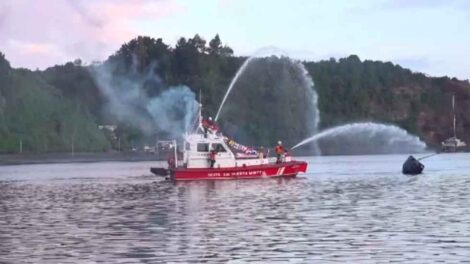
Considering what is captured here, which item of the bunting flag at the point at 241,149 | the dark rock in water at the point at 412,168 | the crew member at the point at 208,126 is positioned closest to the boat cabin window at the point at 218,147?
the bunting flag at the point at 241,149

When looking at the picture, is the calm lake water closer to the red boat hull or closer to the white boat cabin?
the red boat hull

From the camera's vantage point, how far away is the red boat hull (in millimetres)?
88250

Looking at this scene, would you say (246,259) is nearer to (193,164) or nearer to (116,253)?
(116,253)

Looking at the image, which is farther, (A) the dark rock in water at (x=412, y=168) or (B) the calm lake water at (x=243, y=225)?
(A) the dark rock in water at (x=412, y=168)

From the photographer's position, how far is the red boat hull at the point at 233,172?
290 ft

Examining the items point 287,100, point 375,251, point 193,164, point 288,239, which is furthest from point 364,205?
point 287,100

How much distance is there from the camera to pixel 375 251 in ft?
125

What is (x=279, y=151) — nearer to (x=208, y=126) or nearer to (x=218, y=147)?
(x=218, y=147)

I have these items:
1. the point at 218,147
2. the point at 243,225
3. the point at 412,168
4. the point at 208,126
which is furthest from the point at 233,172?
the point at 243,225

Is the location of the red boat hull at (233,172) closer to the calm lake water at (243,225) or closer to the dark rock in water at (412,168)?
the calm lake water at (243,225)

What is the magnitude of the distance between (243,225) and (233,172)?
40667 mm

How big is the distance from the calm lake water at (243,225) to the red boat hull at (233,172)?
8.39 meters

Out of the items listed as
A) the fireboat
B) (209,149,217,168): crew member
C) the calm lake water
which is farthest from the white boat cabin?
the calm lake water

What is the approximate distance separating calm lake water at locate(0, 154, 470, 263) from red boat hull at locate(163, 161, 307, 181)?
330 inches
